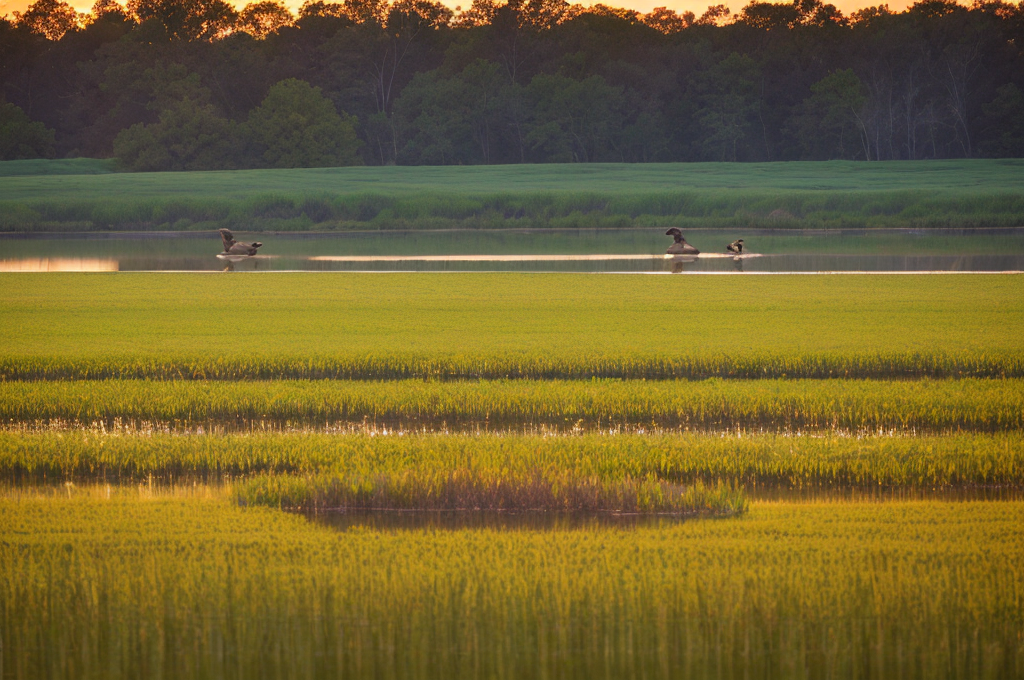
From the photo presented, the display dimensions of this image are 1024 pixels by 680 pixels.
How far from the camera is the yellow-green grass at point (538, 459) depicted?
12.4m

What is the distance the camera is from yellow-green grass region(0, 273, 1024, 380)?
20.0 meters

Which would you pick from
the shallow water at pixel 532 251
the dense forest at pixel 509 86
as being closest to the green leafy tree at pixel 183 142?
the dense forest at pixel 509 86

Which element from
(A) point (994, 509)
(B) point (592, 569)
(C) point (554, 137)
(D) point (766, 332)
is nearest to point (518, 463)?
(B) point (592, 569)

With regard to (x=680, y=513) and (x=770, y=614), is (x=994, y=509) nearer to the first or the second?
(x=680, y=513)

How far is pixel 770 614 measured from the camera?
834cm

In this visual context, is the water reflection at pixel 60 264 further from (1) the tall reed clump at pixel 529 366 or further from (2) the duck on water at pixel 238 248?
(1) the tall reed clump at pixel 529 366

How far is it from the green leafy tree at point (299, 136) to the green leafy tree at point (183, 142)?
2097 mm

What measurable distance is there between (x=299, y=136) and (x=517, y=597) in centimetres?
10225

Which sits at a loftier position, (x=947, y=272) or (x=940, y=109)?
(x=940, y=109)

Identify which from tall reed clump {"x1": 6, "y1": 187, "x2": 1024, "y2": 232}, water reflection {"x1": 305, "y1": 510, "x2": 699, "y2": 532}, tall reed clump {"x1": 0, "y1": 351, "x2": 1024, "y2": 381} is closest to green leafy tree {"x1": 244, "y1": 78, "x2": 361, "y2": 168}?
tall reed clump {"x1": 6, "y1": 187, "x2": 1024, "y2": 232}

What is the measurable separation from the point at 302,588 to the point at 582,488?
3.29 m

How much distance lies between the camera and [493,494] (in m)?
11.4

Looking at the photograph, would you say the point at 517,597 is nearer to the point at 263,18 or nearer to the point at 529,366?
the point at 529,366

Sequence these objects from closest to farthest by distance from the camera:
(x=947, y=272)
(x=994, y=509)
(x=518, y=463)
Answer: (x=994, y=509) < (x=518, y=463) < (x=947, y=272)
